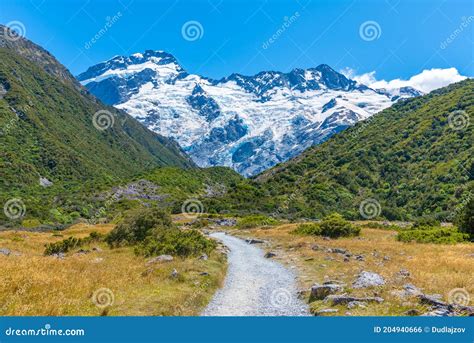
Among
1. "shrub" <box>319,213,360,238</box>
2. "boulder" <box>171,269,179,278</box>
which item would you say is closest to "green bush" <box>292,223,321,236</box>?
"shrub" <box>319,213,360,238</box>

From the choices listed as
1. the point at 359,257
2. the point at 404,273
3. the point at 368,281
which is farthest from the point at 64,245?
the point at 404,273

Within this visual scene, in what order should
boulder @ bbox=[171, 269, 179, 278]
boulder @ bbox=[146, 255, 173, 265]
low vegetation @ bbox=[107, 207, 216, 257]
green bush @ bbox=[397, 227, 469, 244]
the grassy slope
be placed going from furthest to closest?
the grassy slope, green bush @ bbox=[397, 227, 469, 244], low vegetation @ bbox=[107, 207, 216, 257], boulder @ bbox=[146, 255, 173, 265], boulder @ bbox=[171, 269, 179, 278]

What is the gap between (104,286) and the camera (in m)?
19.1

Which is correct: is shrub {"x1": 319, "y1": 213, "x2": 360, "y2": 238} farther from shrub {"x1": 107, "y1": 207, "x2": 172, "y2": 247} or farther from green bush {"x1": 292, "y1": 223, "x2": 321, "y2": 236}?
shrub {"x1": 107, "y1": 207, "x2": 172, "y2": 247}

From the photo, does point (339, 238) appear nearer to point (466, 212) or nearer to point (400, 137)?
point (466, 212)

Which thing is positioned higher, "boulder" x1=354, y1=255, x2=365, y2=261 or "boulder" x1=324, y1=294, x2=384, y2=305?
"boulder" x1=354, y1=255, x2=365, y2=261

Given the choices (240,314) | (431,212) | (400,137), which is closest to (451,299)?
(240,314)

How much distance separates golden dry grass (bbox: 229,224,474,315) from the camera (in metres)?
17.7

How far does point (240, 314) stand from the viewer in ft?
55.2

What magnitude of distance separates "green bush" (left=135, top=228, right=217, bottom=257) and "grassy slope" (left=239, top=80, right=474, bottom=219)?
5382 cm

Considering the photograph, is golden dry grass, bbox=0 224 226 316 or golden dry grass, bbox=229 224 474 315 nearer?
golden dry grass, bbox=0 224 226 316

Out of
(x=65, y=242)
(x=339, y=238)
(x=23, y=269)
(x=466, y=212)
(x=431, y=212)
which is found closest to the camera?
(x=23, y=269)

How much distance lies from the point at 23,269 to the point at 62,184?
188442mm

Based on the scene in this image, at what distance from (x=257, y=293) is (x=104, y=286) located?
7357mm
